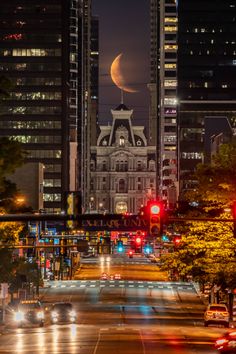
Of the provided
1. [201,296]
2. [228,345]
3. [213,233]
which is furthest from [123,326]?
[201,296]

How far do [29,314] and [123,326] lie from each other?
6.39 meters

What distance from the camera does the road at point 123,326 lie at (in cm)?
4603

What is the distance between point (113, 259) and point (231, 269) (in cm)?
13673

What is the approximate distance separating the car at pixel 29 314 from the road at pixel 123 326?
768mm

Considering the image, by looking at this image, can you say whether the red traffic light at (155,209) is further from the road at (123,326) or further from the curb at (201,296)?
the curb at (201,296)

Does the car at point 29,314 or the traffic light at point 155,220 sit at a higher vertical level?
the traffic light at point 155,220

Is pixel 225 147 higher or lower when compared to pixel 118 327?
higher

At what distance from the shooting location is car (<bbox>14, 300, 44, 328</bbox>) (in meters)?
65.2

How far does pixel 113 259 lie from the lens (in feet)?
652

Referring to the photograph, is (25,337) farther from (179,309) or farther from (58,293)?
(58,293)

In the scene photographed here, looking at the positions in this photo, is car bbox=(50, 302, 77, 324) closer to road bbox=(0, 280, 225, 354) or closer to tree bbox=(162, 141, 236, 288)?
road bbox=(0, 280, 225, 354)

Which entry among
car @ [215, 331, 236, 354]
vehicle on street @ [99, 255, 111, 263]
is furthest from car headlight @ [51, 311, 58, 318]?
vehicle on street @ [99, 255, 111, 263]

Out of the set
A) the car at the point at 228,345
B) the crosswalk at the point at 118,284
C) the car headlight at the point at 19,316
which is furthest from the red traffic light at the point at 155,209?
Result: the crosswalk at the point at 118,284

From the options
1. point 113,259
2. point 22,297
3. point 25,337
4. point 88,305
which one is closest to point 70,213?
point 25,337
